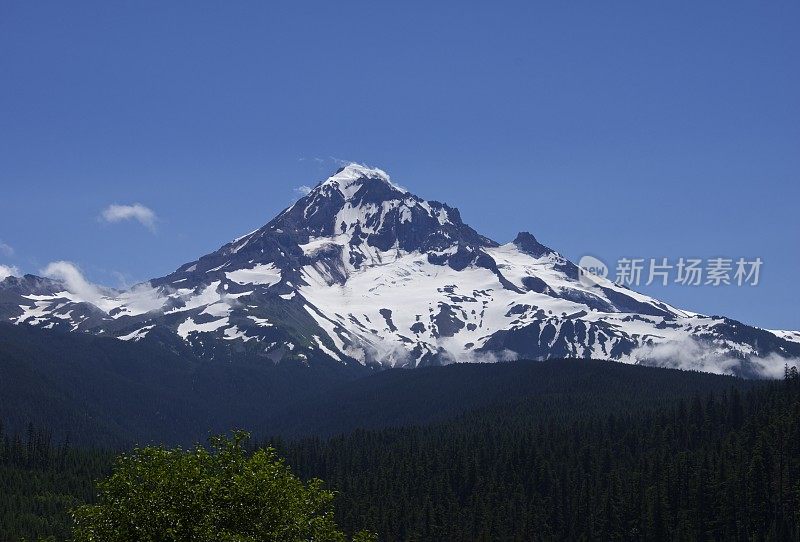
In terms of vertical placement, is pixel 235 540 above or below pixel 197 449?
below

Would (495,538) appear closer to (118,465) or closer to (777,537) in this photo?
(777,537)

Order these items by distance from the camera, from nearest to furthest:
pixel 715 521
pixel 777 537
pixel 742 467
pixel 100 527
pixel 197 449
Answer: pixel 100 527 < pixel 197 449 < pixel 777 537 < pixel 715 521 < pixel 742 467

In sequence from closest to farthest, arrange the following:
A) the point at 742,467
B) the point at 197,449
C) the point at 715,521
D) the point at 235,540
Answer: the point at 235,540
the point at 197,449
the point at 715,521
the point at 742,467

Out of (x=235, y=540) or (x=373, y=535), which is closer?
(x=235, y=540)

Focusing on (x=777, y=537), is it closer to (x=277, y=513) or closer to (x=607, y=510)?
(x=607, y=510)

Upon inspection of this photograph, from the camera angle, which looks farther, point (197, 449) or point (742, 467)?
point (742, 467)

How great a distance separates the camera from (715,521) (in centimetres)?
17800

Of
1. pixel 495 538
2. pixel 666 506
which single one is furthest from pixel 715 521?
pixel 495 538

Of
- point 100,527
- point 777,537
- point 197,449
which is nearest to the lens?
point 100,527

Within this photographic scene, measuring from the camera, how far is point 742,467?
19212cm

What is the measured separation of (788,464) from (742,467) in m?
9.80

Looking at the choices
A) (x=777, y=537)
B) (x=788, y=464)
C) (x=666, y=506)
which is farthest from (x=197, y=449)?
(x=788, y=464)

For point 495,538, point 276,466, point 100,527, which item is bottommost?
point 495,538

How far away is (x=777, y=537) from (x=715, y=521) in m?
13.9
